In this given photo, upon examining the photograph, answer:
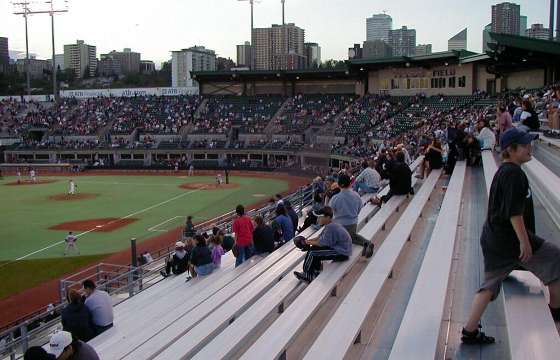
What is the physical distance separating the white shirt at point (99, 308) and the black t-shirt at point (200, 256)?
3.19 meters

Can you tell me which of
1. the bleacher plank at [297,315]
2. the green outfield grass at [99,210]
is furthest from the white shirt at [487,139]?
the green outfield grass at [99,210]

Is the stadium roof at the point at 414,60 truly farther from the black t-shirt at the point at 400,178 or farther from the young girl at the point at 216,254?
the young girl at the point at 216,254

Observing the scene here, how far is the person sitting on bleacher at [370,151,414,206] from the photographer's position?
1162cm

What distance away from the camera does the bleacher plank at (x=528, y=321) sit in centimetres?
387

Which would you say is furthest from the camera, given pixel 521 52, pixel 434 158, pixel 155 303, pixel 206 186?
pixel 206 186

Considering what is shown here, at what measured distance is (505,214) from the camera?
168 inches

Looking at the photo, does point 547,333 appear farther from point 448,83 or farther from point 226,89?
point 226,89

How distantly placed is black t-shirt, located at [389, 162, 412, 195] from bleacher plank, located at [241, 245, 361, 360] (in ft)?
13.7

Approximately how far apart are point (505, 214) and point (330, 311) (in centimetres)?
275

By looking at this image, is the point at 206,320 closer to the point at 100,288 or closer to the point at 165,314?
the point at 165,314

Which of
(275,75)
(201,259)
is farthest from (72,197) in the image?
(201,259)

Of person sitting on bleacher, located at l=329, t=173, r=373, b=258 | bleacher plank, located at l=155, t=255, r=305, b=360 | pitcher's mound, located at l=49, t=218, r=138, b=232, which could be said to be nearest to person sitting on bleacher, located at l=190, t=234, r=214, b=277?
bleacher plank, located at l=155, t=255, r=305, b=360

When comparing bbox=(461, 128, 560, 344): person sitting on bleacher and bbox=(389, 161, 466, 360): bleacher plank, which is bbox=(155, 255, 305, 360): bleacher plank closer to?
bbox=(389, 161, 466, 360): bleacher plank

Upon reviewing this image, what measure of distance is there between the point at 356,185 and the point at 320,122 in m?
43.5
